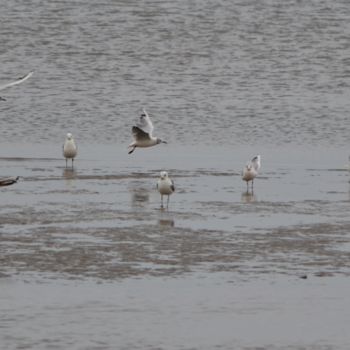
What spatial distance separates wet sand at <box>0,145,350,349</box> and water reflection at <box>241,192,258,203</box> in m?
0.02

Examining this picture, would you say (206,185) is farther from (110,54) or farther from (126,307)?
(110,54)

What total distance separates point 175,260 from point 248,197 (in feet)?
15.4

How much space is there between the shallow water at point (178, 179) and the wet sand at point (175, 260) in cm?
3

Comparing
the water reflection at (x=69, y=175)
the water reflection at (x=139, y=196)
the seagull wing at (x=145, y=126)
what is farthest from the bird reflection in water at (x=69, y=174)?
the seagull wing at (x=145, y=126)

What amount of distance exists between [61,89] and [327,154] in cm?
977

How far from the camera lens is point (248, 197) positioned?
1839cm

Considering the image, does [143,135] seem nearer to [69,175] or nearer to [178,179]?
[69,175]

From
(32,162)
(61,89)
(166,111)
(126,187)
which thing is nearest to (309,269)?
(126,187)

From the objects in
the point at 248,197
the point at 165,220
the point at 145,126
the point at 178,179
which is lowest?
the point at 165,220

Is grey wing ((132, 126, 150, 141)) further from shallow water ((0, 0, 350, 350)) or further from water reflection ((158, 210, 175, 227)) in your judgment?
water reflection ((158, 210, 175, 227))

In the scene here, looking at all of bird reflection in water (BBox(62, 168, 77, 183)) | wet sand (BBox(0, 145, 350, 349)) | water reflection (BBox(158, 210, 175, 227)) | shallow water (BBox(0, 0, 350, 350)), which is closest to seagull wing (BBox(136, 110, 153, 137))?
shallow water (BBox(0, 0, 350, 350))

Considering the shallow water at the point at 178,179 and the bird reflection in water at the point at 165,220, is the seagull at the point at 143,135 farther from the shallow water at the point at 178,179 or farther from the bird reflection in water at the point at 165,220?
the bird reflection in water at the point at 165,220

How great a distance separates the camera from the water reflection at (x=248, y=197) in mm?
18050

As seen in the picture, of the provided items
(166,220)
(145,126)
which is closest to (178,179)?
(145,126)
